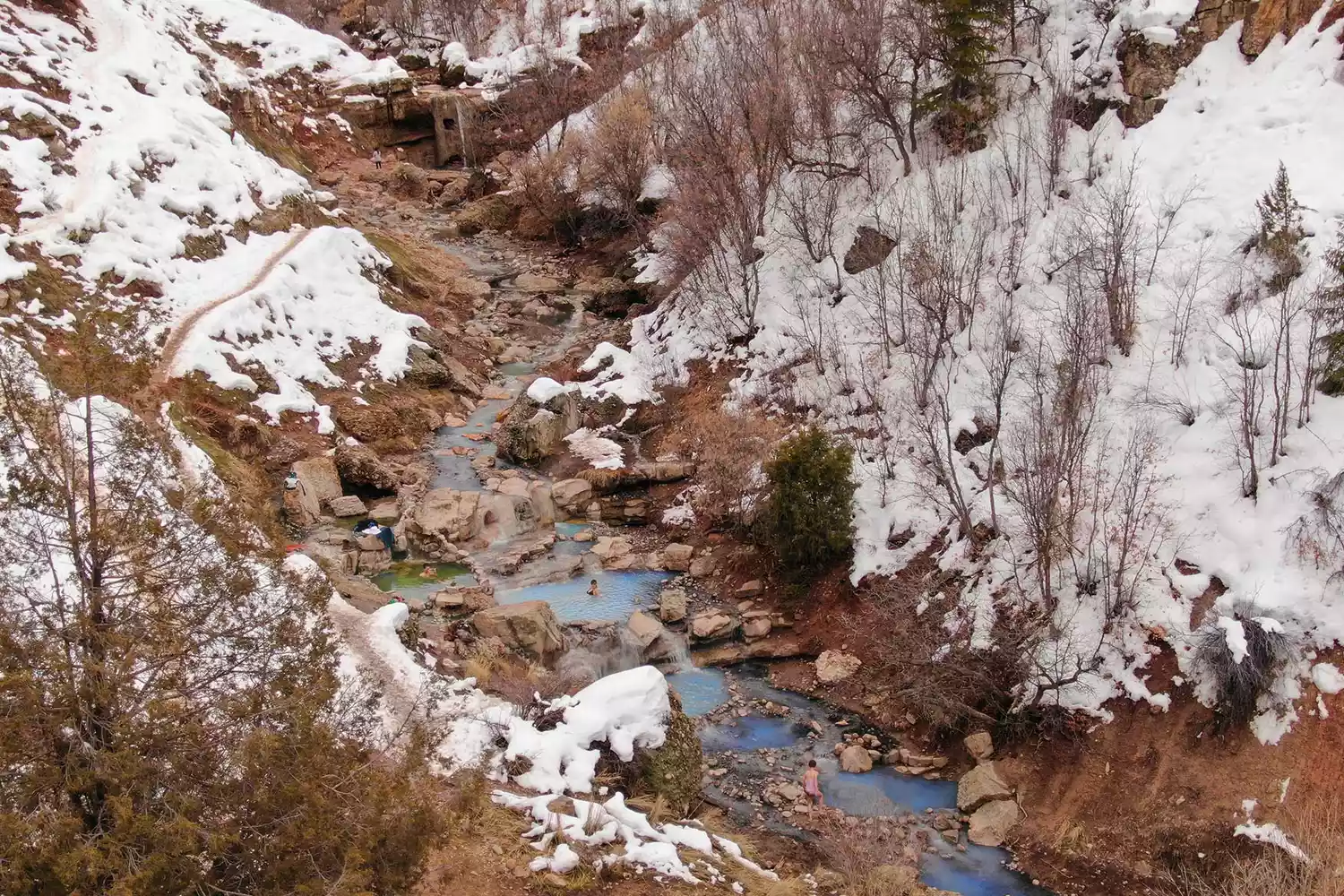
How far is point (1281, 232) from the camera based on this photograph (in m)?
18.8

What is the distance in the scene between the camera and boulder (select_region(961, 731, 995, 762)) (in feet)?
54.5

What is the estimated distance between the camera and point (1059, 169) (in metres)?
24.6

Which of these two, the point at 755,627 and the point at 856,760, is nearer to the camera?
the point at 856,760

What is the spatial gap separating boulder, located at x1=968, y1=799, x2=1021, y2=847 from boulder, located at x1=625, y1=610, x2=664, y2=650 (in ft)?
23.4

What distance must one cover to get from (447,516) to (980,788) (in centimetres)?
1364

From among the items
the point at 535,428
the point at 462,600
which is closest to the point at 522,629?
the point at 462,600

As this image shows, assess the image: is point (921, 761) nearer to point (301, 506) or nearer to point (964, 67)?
point (301, 506)

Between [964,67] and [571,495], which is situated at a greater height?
[964,67]

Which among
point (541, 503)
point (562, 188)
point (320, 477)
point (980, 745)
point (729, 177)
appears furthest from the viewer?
point (562, 188)

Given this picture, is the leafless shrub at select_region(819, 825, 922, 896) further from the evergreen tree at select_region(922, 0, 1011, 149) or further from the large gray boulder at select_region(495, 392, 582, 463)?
the evergreen tree at select_region(922, 0, 1011, 149)

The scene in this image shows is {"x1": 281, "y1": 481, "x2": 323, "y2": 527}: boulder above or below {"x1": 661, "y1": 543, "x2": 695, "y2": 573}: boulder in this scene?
above

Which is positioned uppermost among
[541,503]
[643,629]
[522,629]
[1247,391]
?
[1247,391]

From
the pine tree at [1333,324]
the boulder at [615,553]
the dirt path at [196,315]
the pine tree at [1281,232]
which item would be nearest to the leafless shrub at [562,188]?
the dirt path at [196,315]

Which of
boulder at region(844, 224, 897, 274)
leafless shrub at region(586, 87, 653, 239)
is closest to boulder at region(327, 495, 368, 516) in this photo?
boulder at region(844, 224, 897, 274)
